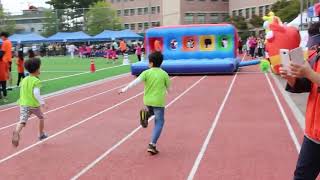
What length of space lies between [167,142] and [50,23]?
5948cm

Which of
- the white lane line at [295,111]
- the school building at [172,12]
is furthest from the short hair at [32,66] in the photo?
the school building at [172,12]

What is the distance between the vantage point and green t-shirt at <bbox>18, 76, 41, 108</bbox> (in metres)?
8.16

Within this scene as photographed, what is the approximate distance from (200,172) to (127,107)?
6.67 meters

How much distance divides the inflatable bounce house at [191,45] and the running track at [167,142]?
8.39 metres

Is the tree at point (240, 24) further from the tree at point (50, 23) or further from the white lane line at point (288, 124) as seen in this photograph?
the white lane line at point (288, 124)

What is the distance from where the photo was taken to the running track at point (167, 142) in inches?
261

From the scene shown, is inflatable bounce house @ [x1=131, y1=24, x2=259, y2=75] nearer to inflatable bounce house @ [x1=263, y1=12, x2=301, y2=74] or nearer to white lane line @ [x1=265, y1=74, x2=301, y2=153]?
white lane line @ [x1=265, y1=74, x2=301, y2=153]

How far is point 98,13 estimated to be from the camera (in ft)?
220

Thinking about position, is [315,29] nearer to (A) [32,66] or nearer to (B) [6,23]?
(A) [32,66]

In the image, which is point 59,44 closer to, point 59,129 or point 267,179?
point 59,129

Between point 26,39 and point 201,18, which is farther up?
point 201,18

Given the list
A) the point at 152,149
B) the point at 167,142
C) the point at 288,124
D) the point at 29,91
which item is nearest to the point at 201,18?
the point at 288,124

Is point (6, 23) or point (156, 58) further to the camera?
point (6, 23)

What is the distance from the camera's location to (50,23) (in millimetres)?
65500
